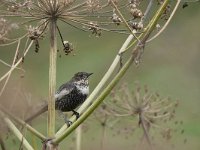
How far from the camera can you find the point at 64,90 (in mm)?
7887

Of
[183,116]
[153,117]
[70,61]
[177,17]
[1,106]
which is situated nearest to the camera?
[1,106]

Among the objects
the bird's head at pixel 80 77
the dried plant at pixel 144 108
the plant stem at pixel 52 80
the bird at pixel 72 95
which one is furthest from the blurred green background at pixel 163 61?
the plant stem at pixel 52 80

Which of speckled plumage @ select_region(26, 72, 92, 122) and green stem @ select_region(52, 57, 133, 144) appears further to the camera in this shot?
speckled plumage @ select_region(26, 72, 92, 122)

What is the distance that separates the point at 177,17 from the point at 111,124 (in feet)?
65.3

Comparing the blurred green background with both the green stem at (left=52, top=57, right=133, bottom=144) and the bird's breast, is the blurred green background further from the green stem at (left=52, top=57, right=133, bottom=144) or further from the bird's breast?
the green stem at (left=52, top=57, right=133, bottom=144)

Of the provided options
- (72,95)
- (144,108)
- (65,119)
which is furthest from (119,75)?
(72,95)

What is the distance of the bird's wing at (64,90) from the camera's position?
7.77 metres

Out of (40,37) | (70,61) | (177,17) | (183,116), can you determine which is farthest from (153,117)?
(177,17)

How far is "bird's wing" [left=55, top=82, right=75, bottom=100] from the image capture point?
7769mm

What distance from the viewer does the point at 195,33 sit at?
83.8ft

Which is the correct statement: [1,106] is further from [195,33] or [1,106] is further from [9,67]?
[195,33]

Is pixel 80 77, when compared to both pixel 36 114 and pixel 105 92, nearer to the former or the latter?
pixel 36 114

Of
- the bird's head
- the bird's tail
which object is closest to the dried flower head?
the bird's head

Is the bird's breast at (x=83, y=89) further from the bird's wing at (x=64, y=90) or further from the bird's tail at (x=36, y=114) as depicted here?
the bird's tail at (x=36, y=114)
